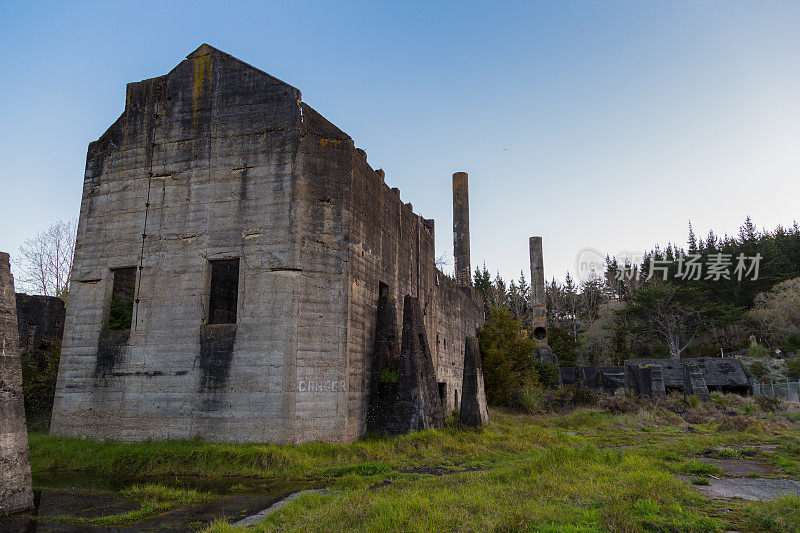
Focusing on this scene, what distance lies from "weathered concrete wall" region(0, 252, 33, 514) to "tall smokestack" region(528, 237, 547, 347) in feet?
107

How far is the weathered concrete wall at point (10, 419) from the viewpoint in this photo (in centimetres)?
691

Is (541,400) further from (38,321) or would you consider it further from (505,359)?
(38,321)

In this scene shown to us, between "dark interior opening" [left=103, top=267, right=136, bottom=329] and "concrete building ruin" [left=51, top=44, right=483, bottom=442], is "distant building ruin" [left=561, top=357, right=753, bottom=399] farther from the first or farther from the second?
"dark interior opening" [left=103, top=267, right=136, bottom=329]

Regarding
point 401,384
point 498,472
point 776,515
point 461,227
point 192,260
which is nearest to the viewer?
point 776,515

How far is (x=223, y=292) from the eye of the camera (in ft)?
49.1

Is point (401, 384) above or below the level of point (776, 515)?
above

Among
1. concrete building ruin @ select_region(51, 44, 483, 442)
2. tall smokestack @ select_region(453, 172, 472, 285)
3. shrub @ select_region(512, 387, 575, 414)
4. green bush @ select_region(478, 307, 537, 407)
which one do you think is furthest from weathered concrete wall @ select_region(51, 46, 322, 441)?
tall smokestack @ select_region(453, 172, 472, 285)

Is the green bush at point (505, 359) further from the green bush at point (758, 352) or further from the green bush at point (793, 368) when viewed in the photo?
the green bush at point (758, 352)

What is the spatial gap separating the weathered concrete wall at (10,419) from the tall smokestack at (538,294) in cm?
3253

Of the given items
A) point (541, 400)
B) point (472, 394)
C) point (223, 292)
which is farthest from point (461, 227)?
point (223, 292)

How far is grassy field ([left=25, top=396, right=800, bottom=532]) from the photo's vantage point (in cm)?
547

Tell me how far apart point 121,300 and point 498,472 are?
32.8 ft

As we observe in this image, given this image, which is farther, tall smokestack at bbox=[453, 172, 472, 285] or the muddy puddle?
tall smokestack at bbox=[453, 172, 472, 285]

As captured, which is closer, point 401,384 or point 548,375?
point 401,384
